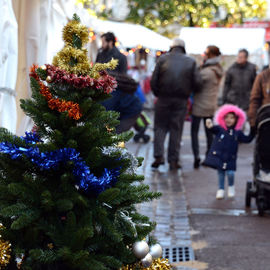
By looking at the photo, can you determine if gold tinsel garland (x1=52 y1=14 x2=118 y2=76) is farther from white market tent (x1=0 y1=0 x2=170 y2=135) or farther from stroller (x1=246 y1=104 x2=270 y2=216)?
stroller (x1=246 y1=104 x2=270 y2=216)

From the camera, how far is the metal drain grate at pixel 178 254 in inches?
237

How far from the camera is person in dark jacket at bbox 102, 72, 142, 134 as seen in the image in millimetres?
9211

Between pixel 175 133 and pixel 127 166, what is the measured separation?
7231mm

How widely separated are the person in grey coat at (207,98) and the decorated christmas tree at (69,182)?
25.7ft

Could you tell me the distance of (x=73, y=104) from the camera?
12.0 ft

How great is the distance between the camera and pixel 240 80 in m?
14.4

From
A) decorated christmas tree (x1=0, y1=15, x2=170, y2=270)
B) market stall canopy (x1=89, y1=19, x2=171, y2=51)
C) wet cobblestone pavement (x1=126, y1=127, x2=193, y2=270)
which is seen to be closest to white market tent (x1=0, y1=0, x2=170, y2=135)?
wet cobblestone pavement (x1=126, y1=127, x2=193, y2=270)

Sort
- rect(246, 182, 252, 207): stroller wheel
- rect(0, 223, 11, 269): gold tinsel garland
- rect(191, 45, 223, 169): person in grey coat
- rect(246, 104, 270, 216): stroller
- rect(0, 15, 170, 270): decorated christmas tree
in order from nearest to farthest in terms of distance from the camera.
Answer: rect(0, 15, 170, 270): decorated christmas tree < rect(0, 223, 11, 269): gold tinsel garland < rect(246, 104, 270, 216): stroller < rect(246, 182, 252, 207): stroller wheel < rect(191, 45, 223, 169): person in grey coat

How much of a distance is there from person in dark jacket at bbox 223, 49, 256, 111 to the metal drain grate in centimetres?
852

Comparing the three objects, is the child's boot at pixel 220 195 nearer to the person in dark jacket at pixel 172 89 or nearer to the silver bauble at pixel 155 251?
the person in dark jacket at pixel 172 89

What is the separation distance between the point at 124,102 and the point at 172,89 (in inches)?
63.2

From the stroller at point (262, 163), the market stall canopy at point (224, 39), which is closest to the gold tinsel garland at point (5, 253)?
the stroller at point (262, 163)

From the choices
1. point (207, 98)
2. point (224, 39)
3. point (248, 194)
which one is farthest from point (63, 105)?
point (224, 39)

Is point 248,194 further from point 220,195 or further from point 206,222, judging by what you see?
point 206,222
